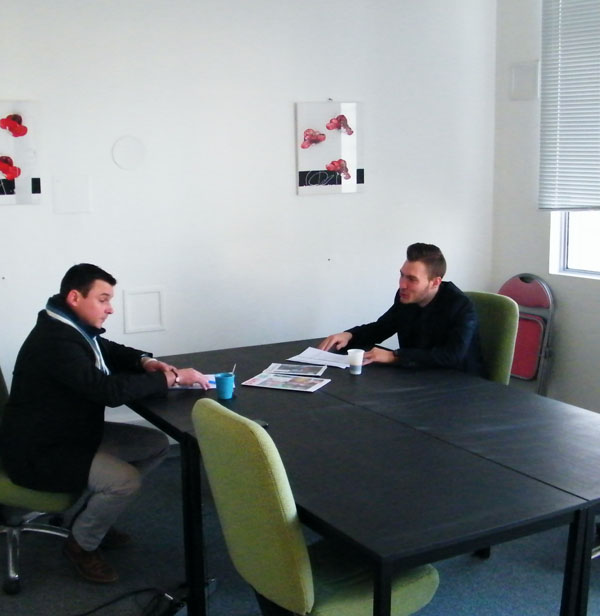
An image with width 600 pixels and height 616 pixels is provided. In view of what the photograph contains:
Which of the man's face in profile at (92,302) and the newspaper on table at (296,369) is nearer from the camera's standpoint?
the man's face in profile at (92,302)

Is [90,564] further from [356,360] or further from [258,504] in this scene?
[258,504]

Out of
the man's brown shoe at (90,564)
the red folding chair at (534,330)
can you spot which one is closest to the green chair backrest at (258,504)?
the man's brown shoe at (90,564)

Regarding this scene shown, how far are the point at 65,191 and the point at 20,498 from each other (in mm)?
1676

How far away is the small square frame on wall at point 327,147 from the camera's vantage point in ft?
14.5

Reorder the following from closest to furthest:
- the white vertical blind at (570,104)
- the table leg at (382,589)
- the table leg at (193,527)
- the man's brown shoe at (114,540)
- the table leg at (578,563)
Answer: the table leg at (382,589) → the table leg at (578,563) → the table leg at (193,527) → the man's brown shoe at (114,540) → the white vertical blind at (570,104)

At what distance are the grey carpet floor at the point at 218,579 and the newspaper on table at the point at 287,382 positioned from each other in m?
0.72

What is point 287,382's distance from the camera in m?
3.04

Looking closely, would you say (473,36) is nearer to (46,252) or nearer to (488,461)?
(46,252)

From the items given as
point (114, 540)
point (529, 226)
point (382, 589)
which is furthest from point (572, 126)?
point (382, 589)

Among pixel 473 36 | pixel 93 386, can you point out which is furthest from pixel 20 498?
pixel 473 36

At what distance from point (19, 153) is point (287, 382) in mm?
1810

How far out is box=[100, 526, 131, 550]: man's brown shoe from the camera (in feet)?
10.7

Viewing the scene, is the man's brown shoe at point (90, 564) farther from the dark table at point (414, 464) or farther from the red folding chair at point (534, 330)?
the red folding chair at point (534, 330)

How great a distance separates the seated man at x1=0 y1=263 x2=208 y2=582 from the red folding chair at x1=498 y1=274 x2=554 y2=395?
90.2 inches
